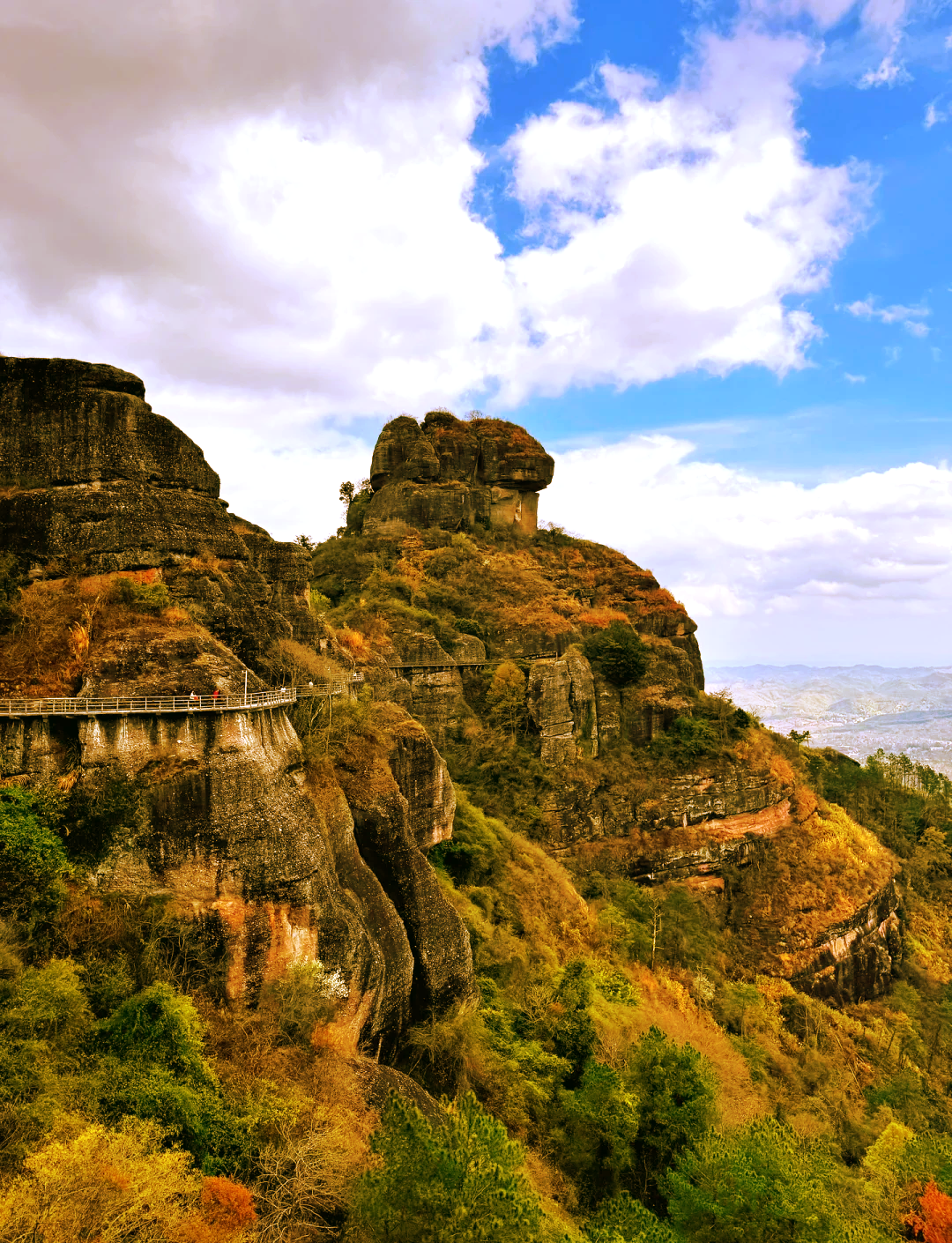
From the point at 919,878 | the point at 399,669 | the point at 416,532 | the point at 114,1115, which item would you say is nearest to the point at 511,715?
the point at 399,669

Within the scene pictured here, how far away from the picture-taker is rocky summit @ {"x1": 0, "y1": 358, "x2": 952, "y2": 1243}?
47.0ft

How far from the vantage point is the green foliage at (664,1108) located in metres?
20.5

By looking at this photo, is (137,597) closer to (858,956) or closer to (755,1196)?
(755,1196)

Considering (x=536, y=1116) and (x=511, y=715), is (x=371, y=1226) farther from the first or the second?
(x=511, y=715)

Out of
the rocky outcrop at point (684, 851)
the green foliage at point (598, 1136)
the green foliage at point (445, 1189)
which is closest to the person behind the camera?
the green foliage at point (445, 1189)

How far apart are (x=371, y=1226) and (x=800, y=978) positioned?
118ft

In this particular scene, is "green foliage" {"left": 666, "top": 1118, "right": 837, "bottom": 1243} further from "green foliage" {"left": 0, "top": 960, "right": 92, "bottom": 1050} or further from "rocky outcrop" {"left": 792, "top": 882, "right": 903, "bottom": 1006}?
"rocky outcrop" {"left": 792, "top": 882, "right": 903, "bottom": 1006}

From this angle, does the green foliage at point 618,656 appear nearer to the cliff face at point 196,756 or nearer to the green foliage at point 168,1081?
the cliff face at point 196,756

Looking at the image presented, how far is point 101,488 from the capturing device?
2081cm

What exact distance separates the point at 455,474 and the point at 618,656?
972 inches

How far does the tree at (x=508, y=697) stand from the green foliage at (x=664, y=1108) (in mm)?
22229

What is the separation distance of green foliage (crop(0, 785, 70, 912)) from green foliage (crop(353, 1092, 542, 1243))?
877 centimetres

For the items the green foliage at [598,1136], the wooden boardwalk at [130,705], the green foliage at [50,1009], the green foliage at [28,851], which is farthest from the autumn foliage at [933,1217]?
the green foliage at [28,851]

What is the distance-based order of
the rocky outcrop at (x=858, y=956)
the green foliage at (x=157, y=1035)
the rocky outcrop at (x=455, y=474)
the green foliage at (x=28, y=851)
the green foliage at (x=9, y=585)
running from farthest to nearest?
1. the rocky outcrop at (x=455, y=474)
2. the rocky outcrop at (x=858, y=956)
3. the green foliage at (x=9, y=585)
4. the green foliage at (x=28, y=851)
5. the green foliage at (x=157, y=1035)
